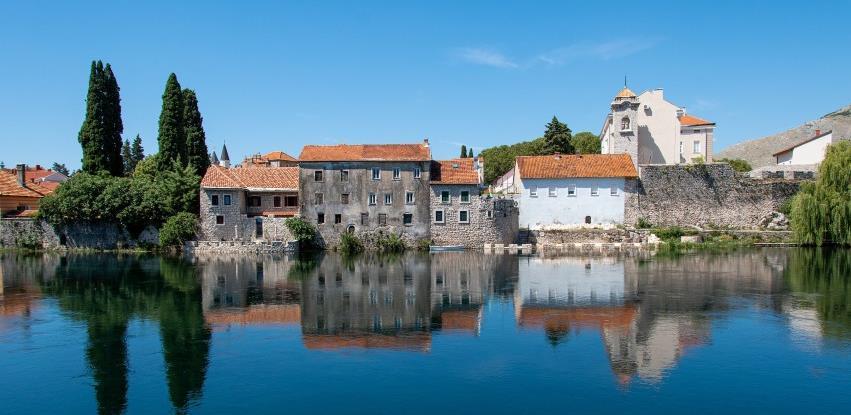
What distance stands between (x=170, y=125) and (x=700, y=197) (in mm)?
38846

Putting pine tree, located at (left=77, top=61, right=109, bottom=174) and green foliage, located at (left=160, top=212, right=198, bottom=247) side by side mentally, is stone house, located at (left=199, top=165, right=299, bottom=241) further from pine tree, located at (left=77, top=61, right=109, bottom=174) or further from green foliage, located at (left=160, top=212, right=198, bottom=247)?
pine tree, located at (left=77, top=61, right=109, bottom=174)

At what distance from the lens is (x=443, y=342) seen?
1820cm

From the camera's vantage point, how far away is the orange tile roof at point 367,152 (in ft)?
144

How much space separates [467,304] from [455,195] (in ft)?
68.6

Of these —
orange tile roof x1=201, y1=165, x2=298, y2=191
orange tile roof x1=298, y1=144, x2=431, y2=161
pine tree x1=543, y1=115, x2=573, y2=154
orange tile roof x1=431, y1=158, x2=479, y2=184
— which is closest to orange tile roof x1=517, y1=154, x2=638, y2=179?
orange tile roof x1=431, y1=158, x2=479, y2=184

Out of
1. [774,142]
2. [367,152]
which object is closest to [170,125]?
[367,152]

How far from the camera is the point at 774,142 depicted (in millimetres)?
82312

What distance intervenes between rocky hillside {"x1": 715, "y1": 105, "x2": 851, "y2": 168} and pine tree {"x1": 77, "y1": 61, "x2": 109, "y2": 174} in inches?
2712

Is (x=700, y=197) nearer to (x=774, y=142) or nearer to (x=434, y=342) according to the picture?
(x=434, y=342)

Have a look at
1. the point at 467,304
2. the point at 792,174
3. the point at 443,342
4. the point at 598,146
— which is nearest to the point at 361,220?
the point at 467,304

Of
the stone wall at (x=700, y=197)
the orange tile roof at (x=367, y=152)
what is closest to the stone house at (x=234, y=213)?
the orange tile roof at (x=367, y=152)

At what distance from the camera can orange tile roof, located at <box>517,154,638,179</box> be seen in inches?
1812

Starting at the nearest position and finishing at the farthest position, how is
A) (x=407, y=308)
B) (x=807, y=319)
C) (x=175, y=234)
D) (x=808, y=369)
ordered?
(x=808, y=369) → (x=807, y=319) → (x=407, y=308) → (x=175, y=234)

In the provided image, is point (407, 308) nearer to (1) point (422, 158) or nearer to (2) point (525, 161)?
(1) point (422, 158)
